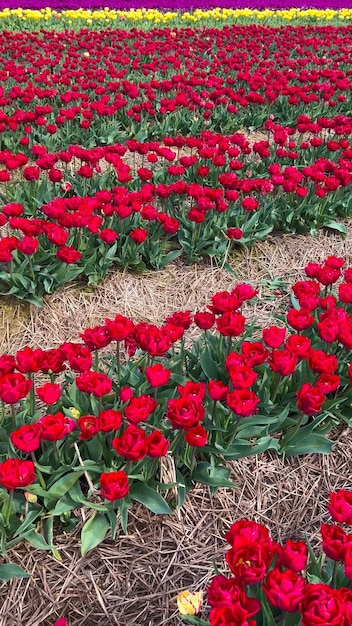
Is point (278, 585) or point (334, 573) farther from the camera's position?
point (334, 573)

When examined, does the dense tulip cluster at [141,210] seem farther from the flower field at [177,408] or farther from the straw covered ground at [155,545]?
the straw covered ground at [155,545]

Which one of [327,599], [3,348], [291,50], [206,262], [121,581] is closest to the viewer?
[327,599]

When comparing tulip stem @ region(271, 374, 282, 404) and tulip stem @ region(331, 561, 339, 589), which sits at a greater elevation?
tulip stem @ region(331, 561, 339, 589)

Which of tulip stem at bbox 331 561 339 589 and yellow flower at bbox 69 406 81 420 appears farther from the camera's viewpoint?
yellow flower at bbox 69 406 81 420

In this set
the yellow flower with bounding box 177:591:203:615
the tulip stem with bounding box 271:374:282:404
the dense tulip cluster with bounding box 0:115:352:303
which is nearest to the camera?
the yellow flower with bounding box 177:591:203:615

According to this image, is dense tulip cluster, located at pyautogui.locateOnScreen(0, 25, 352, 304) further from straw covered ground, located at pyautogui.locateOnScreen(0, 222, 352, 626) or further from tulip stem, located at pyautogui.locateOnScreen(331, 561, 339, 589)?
tulip stem, located at pyautogui.locateOnScreen(331, 561, 339, 589)

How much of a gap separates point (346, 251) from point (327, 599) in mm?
3493

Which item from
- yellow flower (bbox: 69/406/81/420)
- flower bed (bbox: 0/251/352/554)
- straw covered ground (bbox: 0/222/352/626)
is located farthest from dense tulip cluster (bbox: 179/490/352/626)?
yellow flower (bbox: 69/406/81/420)

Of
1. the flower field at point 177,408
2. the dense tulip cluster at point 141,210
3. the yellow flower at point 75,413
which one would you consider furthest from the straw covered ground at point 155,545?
the dense tulip cluster at point 141,210

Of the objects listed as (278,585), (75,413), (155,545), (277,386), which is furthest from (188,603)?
(277,386)

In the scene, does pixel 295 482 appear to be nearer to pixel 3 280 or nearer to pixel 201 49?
pixel 3 280

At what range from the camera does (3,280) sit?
11.3 feet

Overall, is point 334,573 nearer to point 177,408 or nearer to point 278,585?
point 278,585

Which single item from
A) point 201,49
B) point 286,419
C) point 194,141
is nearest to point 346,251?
point 194,141
